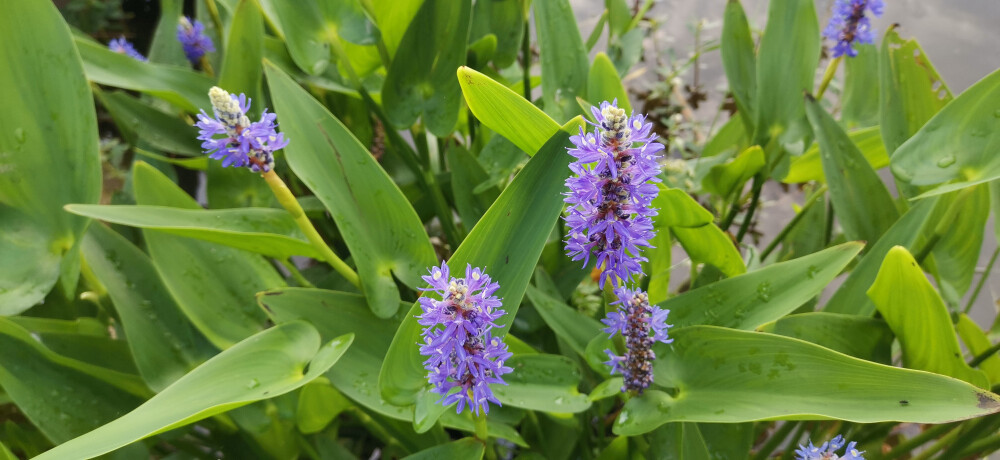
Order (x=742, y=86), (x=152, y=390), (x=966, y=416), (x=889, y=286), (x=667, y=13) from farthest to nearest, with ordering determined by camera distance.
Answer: (x=667, y=13) < (x=742, y=86) < (x=152, y=390) < (x=889, y=286) < (x=966, y=416)

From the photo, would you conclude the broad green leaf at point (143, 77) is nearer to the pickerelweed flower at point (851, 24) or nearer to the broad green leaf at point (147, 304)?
the broad green leaf at point (147, 304)

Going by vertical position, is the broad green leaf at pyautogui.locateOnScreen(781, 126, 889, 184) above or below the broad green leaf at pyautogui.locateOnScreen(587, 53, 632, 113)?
below

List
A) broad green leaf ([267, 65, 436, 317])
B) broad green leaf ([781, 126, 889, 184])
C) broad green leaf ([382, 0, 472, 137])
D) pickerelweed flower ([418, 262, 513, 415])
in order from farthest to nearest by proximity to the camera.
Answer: broad green leaf ([781, 126, 889, 184]) < broad green leaf ([382, 0, 472, 137]) < broad green leaf ([267, 65, 436, 317]) < pickerelweed flower ([418, 262, 513, 415])

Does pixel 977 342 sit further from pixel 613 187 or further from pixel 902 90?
pixel 613 187

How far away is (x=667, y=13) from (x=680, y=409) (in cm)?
118

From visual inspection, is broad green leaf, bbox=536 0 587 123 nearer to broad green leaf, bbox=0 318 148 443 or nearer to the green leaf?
the green leaf

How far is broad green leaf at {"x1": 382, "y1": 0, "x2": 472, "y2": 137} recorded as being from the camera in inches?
26.9

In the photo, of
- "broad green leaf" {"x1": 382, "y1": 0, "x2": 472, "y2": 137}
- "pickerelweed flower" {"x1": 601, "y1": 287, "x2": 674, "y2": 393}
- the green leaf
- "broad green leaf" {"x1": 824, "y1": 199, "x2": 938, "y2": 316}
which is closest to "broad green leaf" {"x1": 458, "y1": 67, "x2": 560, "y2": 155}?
the green leaf

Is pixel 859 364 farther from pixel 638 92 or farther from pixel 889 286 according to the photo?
pixel 638 92

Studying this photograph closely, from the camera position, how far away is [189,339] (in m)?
0.67

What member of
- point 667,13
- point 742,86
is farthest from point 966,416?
point 667,13

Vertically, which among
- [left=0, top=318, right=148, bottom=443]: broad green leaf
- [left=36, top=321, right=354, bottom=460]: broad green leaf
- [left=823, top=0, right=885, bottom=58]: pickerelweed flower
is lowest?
[left=0, top=318, right=148, bottom=443]: broad green leaf

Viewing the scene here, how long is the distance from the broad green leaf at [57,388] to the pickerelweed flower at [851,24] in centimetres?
75

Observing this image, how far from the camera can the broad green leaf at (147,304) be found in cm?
63
